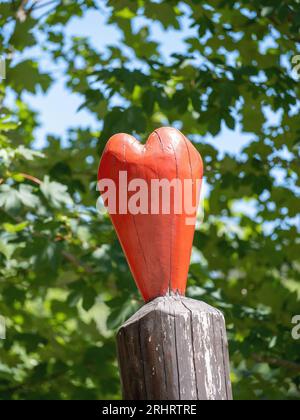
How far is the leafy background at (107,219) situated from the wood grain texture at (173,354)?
69.4 inches

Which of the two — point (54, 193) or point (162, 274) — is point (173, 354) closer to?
point (162, 274)

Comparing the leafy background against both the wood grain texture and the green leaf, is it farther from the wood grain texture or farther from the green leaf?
the wood grain texture

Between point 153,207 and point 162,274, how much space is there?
200mm

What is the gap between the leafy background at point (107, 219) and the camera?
13.3 ft

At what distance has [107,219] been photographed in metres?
4.54

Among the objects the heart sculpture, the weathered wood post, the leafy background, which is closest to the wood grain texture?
the weathered wood post

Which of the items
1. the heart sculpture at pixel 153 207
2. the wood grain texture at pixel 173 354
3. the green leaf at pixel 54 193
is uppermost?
the green leaf at pixel 54 193

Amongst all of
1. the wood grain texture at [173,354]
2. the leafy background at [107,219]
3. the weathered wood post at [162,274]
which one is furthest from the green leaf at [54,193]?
the wood grain texture at [173,354]

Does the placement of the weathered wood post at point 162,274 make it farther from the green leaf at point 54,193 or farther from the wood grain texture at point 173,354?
the green leaf at point 54,193

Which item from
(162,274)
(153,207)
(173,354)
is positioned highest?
(153,207)

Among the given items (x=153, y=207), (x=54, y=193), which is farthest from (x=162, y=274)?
(x=54, y=193)

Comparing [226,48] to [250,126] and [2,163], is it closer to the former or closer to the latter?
[250,126]

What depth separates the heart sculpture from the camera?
2246 mm
